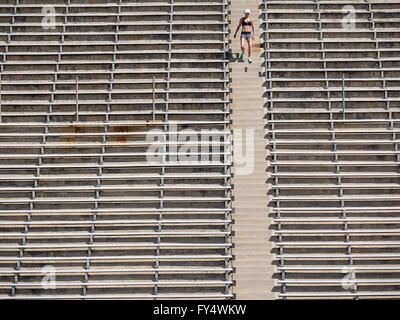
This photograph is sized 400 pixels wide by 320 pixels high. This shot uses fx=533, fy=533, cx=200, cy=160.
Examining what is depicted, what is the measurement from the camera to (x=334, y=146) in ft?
44.4

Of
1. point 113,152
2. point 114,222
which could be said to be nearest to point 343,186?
point 114,222

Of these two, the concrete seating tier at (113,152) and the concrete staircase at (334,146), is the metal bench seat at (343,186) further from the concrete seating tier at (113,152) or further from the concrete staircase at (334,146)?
the concrete seating tier at (113,152)

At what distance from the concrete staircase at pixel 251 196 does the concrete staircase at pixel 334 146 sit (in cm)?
27

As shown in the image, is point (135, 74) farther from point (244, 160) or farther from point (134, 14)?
point (244, 160)

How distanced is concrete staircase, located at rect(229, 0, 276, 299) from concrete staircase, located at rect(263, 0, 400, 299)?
0.27m

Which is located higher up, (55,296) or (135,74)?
(135,74)

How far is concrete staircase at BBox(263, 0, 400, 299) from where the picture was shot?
12.0 metres

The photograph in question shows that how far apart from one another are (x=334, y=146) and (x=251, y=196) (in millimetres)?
2568

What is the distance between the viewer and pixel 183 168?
13.4 metres

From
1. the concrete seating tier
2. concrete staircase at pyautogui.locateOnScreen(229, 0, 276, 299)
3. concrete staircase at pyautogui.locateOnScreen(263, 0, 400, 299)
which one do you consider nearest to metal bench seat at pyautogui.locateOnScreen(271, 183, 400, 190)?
concrete staircase at pyautogui.locateOnScreen(263, 0, 400, 299)

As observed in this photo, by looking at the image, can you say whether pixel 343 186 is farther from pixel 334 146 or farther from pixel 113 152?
pixel 113 152

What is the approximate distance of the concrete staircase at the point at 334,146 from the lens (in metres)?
12.0
